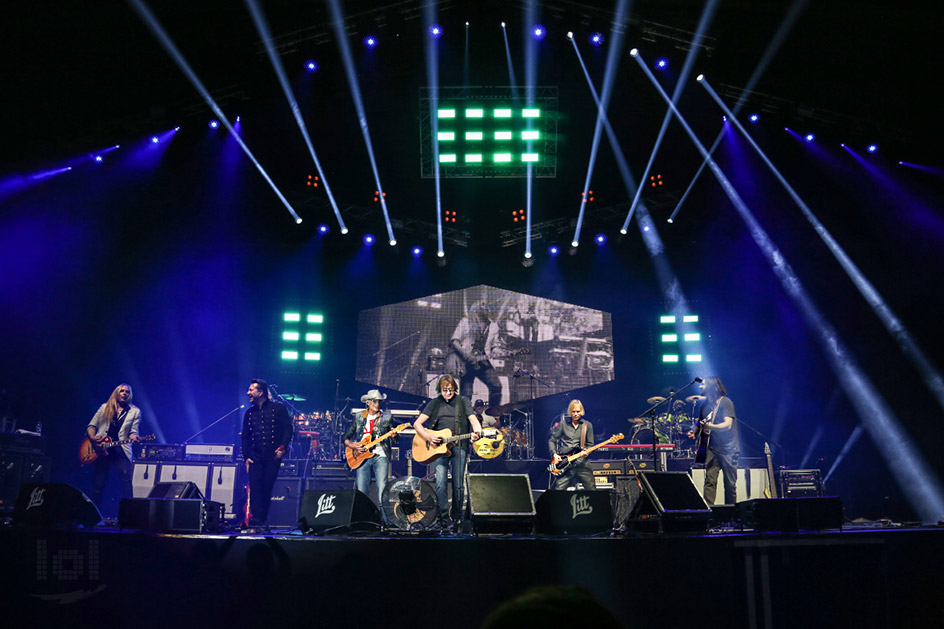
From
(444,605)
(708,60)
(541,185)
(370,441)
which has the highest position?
(708,60)

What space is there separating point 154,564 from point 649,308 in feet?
40.0

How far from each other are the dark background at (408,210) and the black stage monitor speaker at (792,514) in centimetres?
701

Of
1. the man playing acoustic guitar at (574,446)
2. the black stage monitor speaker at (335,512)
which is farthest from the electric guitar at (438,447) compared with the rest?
the man playing acoustic guitar at (574,446)

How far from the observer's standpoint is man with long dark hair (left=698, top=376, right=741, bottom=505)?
9.38 metres

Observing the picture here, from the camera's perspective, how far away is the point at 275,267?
15477 mm

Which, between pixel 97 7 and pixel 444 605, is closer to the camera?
pixel 444 605

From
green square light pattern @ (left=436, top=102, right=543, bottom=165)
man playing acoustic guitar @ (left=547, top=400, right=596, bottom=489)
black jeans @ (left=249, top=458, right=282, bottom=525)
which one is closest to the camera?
black jeans @ (left=249, top=458, right=282, bottom=525)

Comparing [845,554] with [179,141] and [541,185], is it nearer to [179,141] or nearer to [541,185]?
[541,185]

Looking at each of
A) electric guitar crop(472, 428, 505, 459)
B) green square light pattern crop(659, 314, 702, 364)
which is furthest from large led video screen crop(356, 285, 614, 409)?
electric guitar crop(472, 428, 505, 459)

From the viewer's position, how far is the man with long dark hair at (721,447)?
938cm

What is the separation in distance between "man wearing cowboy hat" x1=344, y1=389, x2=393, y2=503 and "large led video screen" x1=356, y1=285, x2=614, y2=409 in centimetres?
558

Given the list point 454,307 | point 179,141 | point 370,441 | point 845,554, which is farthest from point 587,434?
point 179,141

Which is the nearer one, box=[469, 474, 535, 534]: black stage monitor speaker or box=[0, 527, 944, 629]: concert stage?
box=[0, 527, 944, 629]: concert stage

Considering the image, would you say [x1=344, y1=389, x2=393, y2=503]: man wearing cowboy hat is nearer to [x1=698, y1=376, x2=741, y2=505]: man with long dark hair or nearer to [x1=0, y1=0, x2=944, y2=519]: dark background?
[x1=698, y1=376, x2=741, y2=505]: man with long dark hair
